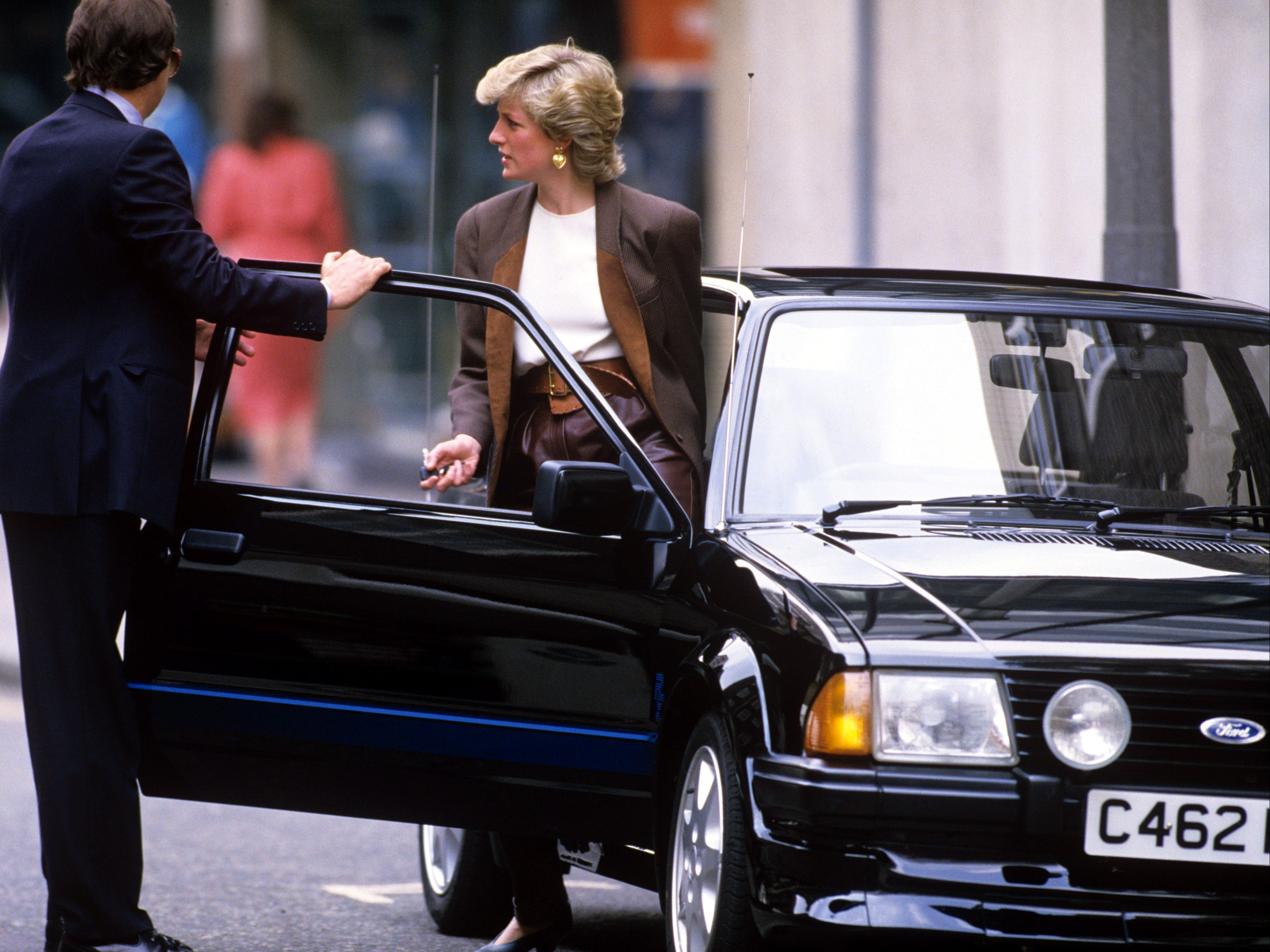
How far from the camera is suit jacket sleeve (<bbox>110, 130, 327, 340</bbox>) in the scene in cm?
445

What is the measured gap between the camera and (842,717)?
3.61m

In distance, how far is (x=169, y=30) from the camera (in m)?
4.61

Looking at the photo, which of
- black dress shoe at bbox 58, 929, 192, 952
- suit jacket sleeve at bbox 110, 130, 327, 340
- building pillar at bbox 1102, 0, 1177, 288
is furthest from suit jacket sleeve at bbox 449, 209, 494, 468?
building pillar at bbox 1102, 0, 1177, 288

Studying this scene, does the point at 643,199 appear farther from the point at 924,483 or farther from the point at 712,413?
the point at 924,483

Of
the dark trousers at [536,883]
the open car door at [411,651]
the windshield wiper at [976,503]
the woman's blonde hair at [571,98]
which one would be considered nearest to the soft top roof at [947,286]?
the woman's blonde hair at [571,98]

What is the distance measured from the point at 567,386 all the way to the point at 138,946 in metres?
1.54

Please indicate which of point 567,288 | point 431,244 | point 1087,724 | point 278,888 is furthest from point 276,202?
point 1087,724

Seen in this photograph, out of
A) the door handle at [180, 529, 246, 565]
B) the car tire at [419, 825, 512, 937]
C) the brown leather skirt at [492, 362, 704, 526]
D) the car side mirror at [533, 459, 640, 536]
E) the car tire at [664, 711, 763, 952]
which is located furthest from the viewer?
the car tire at [419, 825, 512, 937]

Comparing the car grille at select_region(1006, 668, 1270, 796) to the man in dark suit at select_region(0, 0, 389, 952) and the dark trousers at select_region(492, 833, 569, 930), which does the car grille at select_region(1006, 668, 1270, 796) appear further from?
the man in dark suit at select_region(0, 0, 389, 952)

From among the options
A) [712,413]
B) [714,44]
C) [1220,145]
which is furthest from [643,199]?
[714,44]

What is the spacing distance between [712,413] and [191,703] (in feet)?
4.31

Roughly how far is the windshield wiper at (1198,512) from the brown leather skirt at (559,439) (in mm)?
970

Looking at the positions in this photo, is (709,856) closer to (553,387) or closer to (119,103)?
(553,387)

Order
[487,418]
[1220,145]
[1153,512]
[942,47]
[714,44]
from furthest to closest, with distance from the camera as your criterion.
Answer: [714,44] < [942,47] < [1220,145] < [487,418] < [1153,512]
